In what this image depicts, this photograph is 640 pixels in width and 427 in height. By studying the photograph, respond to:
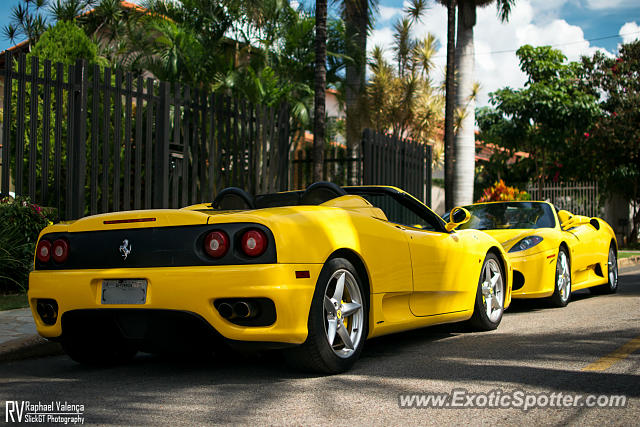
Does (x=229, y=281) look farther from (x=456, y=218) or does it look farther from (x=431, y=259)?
(x=456, y=218)

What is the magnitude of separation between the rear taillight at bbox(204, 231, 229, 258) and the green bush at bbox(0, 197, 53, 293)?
511cm

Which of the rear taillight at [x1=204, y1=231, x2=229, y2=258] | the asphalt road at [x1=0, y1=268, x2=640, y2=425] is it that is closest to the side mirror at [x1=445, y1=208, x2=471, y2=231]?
the asphalt road at [x1=0, y1=268, x2=640, y2=425]

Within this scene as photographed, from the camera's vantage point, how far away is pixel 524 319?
746cm

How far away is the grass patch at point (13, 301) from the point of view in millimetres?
7508

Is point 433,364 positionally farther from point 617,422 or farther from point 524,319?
point 524,319

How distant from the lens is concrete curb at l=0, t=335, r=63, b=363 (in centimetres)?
541

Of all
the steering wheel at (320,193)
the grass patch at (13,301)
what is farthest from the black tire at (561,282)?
the grass patch at (13,301)

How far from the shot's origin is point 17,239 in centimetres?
865

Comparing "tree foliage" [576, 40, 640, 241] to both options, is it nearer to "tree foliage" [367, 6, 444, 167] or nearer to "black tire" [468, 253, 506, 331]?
"tree foliage" [367, 6, 444, 167]

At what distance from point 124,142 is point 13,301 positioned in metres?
3.10

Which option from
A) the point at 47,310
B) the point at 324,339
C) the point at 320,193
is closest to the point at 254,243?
the point at 324,339

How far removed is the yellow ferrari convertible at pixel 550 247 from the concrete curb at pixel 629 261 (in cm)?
863

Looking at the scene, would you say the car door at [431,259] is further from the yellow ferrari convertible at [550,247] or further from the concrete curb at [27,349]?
the concrete curb at [27,349]

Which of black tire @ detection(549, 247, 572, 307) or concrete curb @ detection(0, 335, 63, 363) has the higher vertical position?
black tire @ detection(549, 247, 572, 307)
